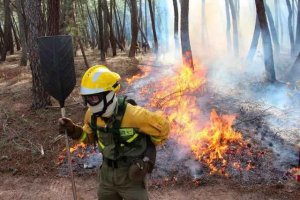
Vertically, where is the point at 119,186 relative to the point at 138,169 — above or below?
below

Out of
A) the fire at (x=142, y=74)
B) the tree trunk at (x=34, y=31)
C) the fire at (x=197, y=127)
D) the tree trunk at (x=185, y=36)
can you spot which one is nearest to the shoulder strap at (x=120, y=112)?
the fire at (x=197, y=127)

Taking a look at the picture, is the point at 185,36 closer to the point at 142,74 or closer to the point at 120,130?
the point at 142,74

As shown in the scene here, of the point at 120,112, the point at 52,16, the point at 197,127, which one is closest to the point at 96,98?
the point at 120,112

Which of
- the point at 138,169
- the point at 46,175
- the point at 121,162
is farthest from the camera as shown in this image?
the point at 46,175

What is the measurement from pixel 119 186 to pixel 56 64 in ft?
5.07

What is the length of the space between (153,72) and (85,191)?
843 cm

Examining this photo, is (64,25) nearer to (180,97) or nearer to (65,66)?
(180,97)

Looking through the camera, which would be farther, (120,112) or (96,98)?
(120,112)

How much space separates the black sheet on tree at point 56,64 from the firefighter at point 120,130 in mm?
612

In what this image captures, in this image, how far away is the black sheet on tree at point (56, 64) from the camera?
428cm

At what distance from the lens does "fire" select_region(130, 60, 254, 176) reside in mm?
7172

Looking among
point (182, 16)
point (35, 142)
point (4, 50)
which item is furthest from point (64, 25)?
point (35, 142)

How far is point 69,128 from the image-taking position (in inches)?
155

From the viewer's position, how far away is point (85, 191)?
21.6 feet
